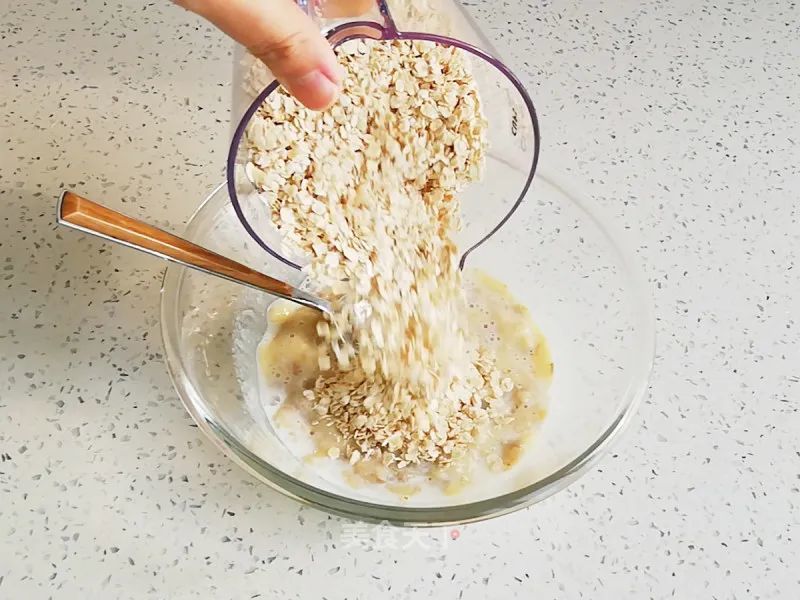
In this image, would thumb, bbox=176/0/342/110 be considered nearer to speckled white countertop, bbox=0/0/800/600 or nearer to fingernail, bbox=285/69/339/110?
fingernail, bbox=285/69/339/110

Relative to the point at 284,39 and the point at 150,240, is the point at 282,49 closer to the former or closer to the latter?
the point at 284,39

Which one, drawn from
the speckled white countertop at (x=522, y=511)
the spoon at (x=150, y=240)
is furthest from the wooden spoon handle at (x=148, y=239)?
the speckled white countertop at (x=522, y=511)

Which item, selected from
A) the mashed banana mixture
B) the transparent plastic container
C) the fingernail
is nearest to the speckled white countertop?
the mashed banana mixture

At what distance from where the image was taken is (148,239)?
78cm

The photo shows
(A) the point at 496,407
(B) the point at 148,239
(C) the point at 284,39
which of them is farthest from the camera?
(A) the point at 496,407

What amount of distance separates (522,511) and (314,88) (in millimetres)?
467

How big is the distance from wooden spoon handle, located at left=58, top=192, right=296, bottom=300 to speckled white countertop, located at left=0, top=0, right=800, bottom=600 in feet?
0.52

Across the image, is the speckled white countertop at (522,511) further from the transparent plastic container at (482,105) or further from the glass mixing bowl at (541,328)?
the transparent plastic container at (482,105)

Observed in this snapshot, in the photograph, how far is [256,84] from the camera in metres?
0.74

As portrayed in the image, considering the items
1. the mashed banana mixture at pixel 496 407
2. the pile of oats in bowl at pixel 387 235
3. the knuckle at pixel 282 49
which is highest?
the knuckle at pixel 282 49

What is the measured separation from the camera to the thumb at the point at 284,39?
60 centimetres

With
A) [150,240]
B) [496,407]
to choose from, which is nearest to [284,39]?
[150,240]

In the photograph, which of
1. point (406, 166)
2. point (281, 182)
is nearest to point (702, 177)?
point (406, 166)

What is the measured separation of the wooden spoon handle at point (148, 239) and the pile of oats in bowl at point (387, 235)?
0.05 metres
